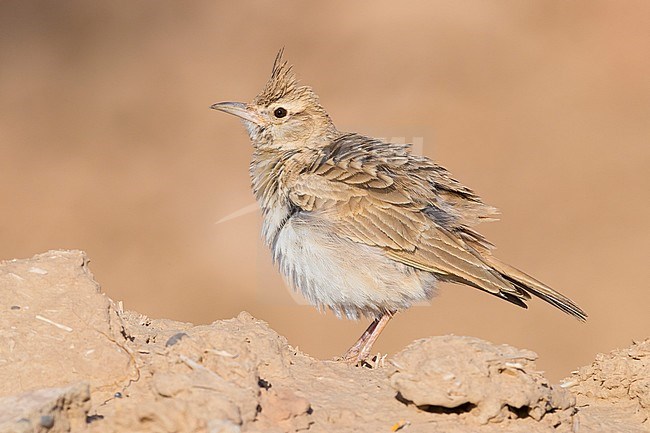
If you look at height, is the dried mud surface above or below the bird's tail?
below

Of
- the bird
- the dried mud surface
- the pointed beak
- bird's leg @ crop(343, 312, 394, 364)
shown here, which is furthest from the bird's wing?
the dried mud surface

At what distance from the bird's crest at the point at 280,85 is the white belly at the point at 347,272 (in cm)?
123

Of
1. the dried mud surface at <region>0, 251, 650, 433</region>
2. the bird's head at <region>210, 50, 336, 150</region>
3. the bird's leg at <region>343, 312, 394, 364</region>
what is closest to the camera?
the dried mud surface at <region>0, 251, 650, 433</region>

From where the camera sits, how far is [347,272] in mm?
6004

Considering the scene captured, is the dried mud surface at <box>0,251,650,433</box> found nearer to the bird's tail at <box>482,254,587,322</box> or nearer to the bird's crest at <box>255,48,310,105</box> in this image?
the bird's tail at <box>482,254,587,322</box>

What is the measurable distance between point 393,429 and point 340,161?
2.85m

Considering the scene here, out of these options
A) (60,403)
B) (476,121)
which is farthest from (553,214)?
(60,403)

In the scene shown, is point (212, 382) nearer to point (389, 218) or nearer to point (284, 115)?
point (389, 218)

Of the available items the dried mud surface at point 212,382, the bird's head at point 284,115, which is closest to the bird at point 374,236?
the bird's head at point 284,115

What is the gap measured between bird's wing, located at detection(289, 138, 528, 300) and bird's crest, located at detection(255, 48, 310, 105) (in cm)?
90

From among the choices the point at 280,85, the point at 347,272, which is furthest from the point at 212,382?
the point at 280,85

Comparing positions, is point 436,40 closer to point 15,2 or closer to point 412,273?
point 15,2

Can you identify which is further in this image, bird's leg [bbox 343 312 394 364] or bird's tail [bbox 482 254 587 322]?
bird's leg [bbox 343 312 394 364]

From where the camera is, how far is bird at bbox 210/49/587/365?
6004 millimetres
